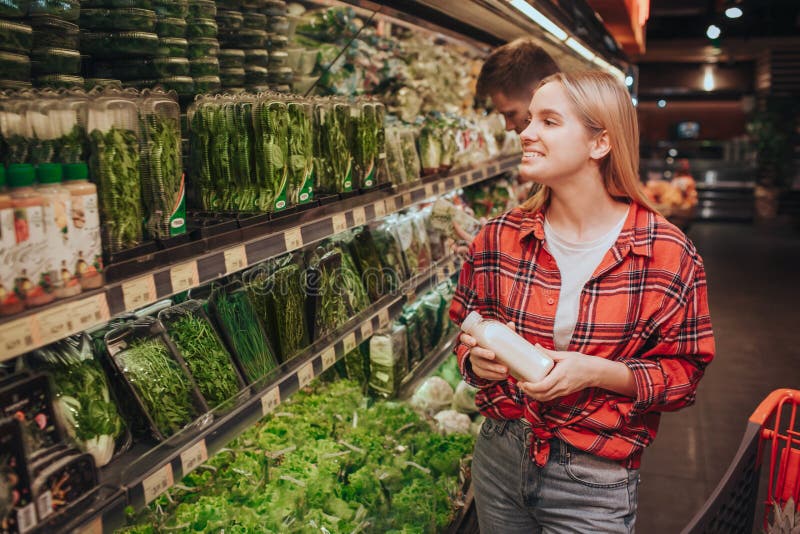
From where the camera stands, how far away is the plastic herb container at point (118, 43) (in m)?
1.77

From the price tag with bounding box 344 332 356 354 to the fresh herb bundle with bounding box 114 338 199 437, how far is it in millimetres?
649

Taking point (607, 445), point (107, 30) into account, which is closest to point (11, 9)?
point (107, 30)

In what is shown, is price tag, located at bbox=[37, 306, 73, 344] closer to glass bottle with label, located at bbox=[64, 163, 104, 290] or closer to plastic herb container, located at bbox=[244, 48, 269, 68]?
glass bottle with label, located at bbox=[64, 163, 104, 290]

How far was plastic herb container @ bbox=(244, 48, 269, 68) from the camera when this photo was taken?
231 centimetres

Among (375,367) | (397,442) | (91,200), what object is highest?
(91,200)

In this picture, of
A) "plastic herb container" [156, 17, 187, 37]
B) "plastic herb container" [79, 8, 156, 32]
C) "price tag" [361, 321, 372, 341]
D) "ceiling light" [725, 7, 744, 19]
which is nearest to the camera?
"plastic herb container" [79, 8, 156, 32]

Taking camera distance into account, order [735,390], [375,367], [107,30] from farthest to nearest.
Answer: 1. [735,390]
2. [375,367]
3. [107,30]

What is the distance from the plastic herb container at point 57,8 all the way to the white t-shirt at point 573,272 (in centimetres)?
128

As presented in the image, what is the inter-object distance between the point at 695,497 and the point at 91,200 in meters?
3.30

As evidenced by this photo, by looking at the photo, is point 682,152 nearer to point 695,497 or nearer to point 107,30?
point 695,497

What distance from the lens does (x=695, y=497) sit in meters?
3.46

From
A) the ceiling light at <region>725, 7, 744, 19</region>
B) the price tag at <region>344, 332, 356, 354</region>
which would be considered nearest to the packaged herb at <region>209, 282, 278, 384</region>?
the price tag at <region>344, 332, 356, 354</region>

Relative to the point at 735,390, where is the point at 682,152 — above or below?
above

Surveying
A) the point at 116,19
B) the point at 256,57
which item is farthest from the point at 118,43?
the point at 256,57
